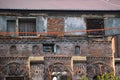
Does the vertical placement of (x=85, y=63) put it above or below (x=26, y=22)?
below

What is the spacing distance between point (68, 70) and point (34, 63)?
2.56m

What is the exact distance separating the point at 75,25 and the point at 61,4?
7.68ft

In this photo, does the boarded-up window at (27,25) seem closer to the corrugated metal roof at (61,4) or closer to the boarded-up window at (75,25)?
the corrugated metal roof at (61,4)

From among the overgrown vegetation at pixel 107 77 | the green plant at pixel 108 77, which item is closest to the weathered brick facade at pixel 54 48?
the overgrown vegetation at pixel 107 77

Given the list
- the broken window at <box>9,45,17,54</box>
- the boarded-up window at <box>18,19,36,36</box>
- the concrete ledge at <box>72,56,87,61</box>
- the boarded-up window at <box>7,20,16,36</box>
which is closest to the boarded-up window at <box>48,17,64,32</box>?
the boarded-up window at <box>18,19,36,36</box>

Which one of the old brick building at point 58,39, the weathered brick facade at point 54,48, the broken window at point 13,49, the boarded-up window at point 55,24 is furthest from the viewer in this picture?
the boarded-up window at point 55,24

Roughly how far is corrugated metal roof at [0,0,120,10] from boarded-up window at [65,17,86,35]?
2.84ft

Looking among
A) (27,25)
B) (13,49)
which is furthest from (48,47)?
(27,25)

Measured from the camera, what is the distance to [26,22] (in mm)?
45938

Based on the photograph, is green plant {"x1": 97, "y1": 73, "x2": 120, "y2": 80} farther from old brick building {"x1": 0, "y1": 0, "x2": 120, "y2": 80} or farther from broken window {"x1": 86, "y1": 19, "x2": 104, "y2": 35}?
broken window {"x1": 86, "y1": 19, "x2": 104, "y2": 35}

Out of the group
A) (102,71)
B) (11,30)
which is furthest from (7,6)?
(102,71)

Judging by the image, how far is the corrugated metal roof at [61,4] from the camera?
45.6 meters

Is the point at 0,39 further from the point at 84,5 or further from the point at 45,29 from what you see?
the point at 84,5

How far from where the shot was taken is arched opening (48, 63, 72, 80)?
137ft
